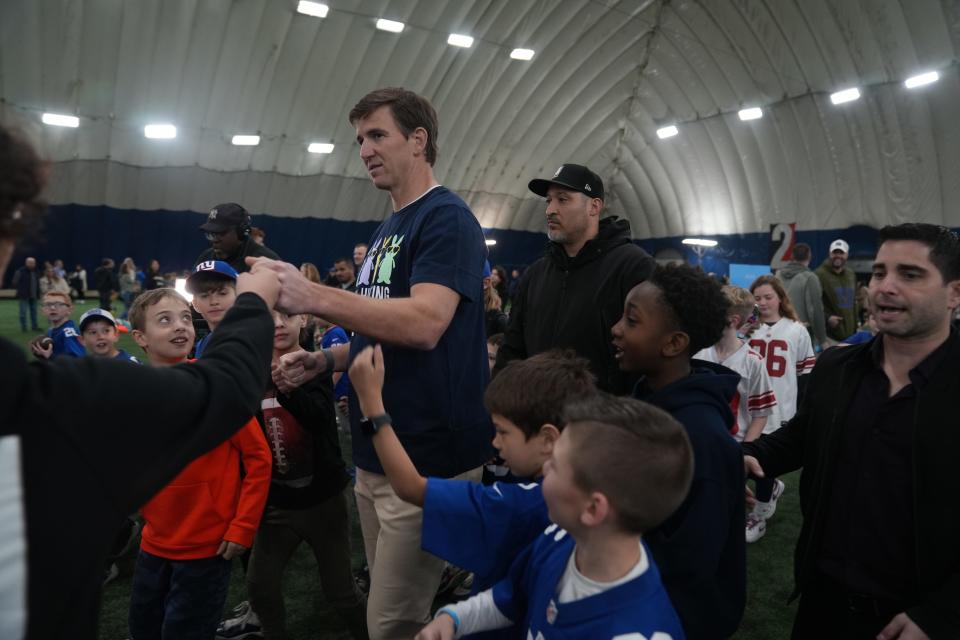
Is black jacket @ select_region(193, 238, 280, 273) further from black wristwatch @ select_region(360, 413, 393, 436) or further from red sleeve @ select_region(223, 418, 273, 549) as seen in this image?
black wristwatch @ select_region(360, 413, 393, 436)

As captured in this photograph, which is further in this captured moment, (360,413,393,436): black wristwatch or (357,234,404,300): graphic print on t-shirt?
(357,234,404,300): graphic print on t-shirt

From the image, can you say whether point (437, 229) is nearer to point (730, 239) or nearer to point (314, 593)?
point (314, 593)

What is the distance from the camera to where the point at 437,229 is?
6.95 ft

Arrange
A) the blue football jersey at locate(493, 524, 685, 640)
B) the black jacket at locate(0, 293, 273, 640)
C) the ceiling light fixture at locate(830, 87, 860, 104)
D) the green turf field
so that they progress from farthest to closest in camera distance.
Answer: the ceiling light fixture at locate(830, 87, 860, 104) → the green turf field → the blue football jersey at locate(493, 524, 685, 640) → the black jacket at locate(0, 293, 273, 640)

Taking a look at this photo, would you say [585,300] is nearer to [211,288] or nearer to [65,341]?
[211,288]

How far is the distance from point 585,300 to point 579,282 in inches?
6.1

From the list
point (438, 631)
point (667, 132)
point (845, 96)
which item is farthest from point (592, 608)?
point (667, 132)

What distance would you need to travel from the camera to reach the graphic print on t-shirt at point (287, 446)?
3.05 metres

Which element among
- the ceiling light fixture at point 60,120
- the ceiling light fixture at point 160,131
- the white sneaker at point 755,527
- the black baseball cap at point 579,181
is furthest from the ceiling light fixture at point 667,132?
the black baseball cap at point 579,181

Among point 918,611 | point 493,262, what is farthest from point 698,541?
point 493,262

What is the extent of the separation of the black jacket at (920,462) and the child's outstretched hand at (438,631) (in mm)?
1380

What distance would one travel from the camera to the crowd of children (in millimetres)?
1505

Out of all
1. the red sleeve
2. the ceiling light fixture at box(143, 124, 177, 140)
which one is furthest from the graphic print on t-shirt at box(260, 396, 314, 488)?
the ceiling light fixture at box(143, 124, 177, 140)

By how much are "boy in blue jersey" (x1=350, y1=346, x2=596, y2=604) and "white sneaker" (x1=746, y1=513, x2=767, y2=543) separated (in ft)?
11.7
